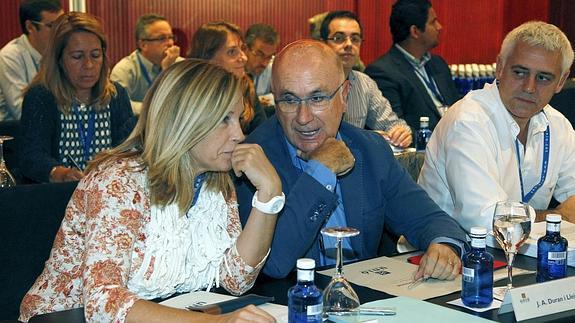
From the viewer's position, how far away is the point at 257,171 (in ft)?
7.86

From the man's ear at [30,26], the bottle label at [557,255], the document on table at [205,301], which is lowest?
the document on table at [205,301]

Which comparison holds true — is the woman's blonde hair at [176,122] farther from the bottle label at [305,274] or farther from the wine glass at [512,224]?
the wine glass at [512,224]

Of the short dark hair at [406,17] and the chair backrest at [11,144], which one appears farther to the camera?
the short dark hair at [406,17]

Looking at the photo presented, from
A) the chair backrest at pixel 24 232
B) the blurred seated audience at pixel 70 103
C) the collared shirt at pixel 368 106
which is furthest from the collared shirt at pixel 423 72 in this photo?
the chair backrest at pixel 24 232

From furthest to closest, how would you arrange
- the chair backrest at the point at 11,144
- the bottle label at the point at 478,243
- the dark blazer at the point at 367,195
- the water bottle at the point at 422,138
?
the water bottle at the point at 422,138 < the chair backrest at the point at 11,144 < the dark blazer at the point at 367,195 < the bottle label at the point at 478,243

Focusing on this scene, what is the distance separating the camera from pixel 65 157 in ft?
14.8

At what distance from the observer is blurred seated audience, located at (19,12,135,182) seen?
4.43 m

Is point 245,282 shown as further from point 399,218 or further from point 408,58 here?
point 408,58

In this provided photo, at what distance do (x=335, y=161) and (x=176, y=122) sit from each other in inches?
24.7

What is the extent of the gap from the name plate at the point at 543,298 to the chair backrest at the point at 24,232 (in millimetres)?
1466

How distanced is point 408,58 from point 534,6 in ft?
A: 13.8

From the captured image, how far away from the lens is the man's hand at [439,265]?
2373 mm

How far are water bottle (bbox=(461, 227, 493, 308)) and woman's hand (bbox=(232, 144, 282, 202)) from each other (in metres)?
0.56

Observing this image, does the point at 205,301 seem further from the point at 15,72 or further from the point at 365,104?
the point at 15,72
